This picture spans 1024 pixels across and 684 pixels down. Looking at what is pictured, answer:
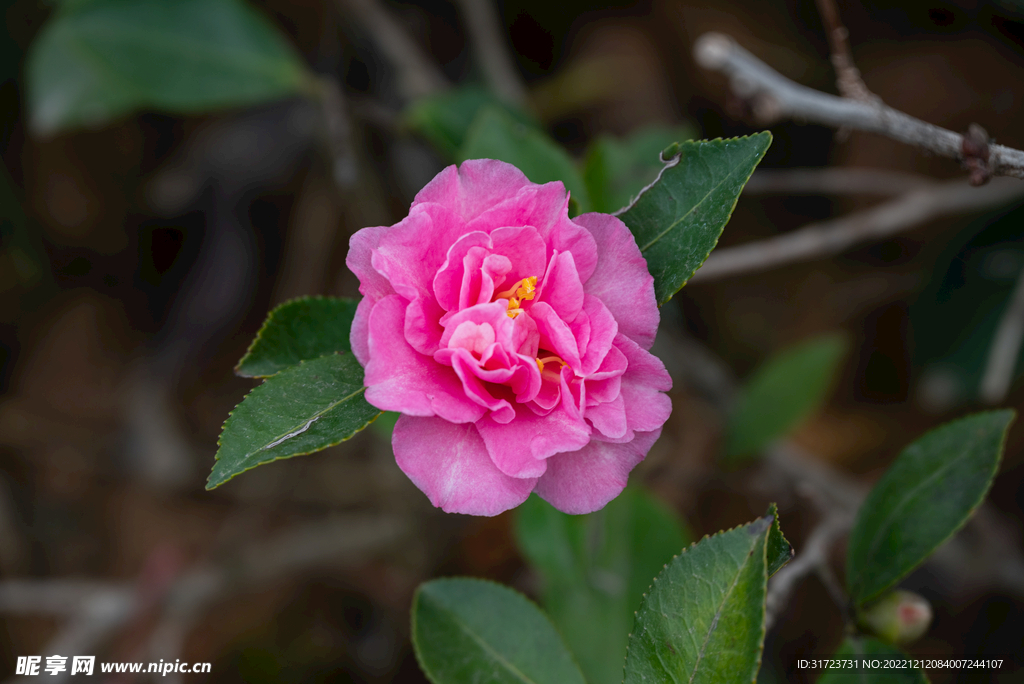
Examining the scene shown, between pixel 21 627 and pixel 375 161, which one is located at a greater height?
pixel 375 161

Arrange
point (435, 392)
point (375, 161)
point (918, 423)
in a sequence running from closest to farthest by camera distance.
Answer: point (435, 392) < point (918, 423) < point (375, 161)

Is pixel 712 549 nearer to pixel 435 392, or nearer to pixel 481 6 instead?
pixel 435 392

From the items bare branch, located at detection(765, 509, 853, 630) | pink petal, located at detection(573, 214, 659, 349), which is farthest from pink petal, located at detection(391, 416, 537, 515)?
bare branch, located at detection(765, 509, 853, 630)

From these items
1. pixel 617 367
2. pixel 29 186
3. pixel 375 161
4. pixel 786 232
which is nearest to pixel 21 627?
pixel 29 186

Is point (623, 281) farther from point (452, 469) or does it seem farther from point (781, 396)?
point (781, 396)

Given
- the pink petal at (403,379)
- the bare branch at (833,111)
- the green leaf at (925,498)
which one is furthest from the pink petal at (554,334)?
the green leaf at (925,498)

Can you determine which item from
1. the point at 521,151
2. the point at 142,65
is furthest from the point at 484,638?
the point at 142,65

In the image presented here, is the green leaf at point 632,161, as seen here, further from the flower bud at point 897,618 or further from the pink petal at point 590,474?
A: the flower bud at point 897,618
